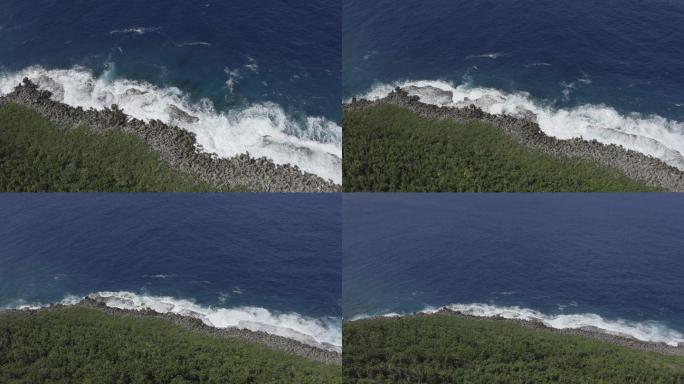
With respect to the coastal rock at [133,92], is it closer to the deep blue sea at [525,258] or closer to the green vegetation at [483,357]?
the deep blue sea at [525,258]

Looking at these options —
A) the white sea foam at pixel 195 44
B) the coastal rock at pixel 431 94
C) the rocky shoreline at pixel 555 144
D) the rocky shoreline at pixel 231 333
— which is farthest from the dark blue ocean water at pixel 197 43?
the rocky shoreline at pixel 231 333

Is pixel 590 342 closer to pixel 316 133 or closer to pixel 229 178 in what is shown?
pixel 316 133

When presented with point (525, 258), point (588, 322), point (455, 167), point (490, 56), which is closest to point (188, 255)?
point (455, 167)

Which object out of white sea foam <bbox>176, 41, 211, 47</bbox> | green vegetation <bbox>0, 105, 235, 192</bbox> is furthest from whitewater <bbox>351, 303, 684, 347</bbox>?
white sea foam <bbox>176, 41, 211, 47</bbox>

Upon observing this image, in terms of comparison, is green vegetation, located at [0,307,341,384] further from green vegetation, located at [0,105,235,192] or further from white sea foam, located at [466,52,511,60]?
white sea foam, located at [466,52,511,60]

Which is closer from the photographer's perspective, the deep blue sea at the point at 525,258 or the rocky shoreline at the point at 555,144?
the rocky shoreline at the point at 555,144
